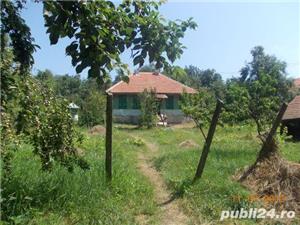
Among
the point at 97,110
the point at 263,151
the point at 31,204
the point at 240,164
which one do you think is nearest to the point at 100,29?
the point at 31,204

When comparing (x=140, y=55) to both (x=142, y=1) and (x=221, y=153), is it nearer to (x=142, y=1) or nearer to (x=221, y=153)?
(x=142, y=1)

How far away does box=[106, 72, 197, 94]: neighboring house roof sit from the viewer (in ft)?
127

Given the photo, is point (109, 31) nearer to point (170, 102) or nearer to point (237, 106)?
point (237, 106)

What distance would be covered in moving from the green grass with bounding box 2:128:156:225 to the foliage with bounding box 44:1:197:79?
106 inches

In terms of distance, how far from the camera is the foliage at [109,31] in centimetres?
422

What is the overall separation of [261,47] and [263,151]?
44443 millimetres

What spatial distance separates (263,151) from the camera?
968 centimetres

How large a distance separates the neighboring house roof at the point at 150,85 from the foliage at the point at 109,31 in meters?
33.2

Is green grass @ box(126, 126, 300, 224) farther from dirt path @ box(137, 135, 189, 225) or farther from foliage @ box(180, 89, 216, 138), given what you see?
foliage @ box(180, 89, 216, 138)

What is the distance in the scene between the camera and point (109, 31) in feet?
15.0

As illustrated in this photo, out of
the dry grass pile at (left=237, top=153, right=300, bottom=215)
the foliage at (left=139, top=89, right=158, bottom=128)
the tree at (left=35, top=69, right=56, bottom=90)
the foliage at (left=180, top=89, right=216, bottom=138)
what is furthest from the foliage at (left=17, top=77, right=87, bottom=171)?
the foliage at (left=139, top=89, right=158, bottom=128)

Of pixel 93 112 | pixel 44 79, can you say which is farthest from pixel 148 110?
pixel 44 79

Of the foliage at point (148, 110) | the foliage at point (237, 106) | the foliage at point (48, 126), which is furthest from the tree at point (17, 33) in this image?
the foliage at point (148, 110)

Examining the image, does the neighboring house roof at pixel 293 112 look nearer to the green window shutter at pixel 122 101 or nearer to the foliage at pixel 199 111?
the foliage at pixel 199 111
